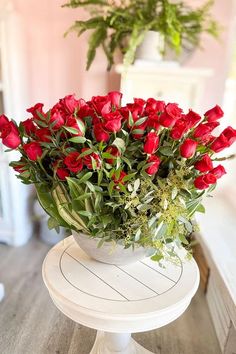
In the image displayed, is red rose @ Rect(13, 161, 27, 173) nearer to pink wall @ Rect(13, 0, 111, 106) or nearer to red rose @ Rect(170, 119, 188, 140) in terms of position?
red rose @ Rect(170, 119, 188, 140)

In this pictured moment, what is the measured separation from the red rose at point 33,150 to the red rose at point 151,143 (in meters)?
0.28

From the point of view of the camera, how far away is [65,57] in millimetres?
2016

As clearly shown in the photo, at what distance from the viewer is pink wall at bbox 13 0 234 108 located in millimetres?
1824

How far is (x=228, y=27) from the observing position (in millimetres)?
1809

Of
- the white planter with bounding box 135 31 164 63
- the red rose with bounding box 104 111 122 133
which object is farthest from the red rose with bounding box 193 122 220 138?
the white planter with bounding box 135 31 164 63

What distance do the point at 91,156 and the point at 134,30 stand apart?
3.68 ft

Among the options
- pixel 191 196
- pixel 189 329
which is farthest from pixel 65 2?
pixel 189 329

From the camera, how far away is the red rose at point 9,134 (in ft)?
2.36

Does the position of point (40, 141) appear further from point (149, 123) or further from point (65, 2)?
point (65, 2)

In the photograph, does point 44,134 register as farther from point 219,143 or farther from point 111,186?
point 219,143

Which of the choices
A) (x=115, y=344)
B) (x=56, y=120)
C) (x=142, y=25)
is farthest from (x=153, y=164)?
(x=142, y=25)

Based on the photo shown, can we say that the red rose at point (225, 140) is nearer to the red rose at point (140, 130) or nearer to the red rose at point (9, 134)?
the red rose at point (140, 130)

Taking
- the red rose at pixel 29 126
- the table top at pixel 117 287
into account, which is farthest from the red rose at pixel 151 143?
the table top at pixel 117 287

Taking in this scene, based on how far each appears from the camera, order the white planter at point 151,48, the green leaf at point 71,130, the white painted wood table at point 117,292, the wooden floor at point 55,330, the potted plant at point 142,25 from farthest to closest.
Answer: the white planter at point 151,48
the potted plant at point 142,25
the wooden floor at point 55,330
the white painted wood table at point 117,292
the green leaf at point 71,130
